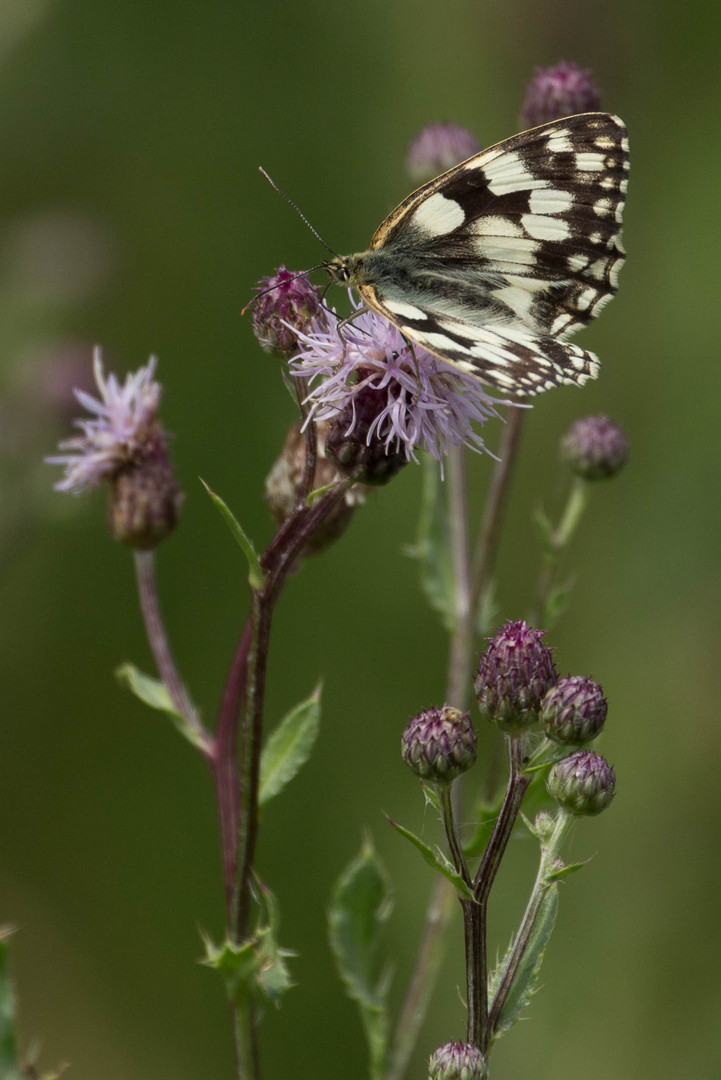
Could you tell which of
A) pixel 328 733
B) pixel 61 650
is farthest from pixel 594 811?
pixel 61 650

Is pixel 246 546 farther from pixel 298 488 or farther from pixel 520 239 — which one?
pixel 520 239

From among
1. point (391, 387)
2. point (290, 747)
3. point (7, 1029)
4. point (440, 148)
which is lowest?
point (7, 1029)

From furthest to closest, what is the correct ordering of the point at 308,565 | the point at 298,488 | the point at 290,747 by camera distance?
the point at 308,565 → the point at 298,488 → the point at 290,747

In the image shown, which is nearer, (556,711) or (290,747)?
(556,711)

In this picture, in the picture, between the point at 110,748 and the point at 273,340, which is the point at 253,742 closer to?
the point at 273,340

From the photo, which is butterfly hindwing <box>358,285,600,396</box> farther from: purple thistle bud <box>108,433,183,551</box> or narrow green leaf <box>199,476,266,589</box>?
purple thistle bud <box>108,433,183,551</box>

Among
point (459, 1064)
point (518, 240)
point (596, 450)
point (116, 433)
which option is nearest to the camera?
point (459, 1064)

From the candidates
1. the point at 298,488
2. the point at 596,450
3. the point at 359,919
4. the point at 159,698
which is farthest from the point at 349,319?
the point at 359,919

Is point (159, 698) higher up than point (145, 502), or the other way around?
point (145, 502)
